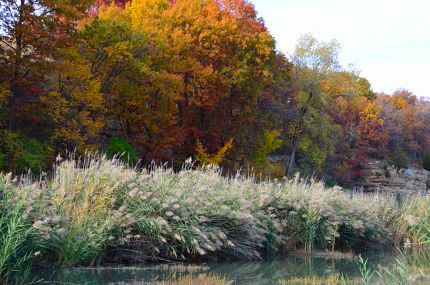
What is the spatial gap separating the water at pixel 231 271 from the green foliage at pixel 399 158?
4173 centimetres

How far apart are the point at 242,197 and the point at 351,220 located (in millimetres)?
4043

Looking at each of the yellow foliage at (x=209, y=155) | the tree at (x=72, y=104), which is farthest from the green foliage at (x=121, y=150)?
the yellow foliage at (x=209, y=155)

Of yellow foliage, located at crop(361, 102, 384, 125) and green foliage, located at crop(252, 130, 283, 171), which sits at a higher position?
yellow foliage, located at crop(361, 102, 384, 125)

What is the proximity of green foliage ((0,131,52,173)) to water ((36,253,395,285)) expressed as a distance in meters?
9.01

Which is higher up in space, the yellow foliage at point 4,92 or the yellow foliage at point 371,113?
the yellow foliage at point 371,113

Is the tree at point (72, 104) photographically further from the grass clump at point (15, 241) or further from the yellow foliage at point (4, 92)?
the grass clump at point (15, 241)

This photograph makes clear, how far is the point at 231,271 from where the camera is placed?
11.4 m

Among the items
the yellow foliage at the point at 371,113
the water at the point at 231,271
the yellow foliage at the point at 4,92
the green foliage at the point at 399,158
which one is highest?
the yellow foliage at the point at 371,113

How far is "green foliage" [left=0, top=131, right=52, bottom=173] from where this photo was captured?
18.8 meters

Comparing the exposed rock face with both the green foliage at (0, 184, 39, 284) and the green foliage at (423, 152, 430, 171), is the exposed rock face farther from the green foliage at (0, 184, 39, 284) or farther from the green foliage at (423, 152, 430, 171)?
the green foliage at (0, 184, 39, 284)

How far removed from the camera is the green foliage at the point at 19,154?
740 inches

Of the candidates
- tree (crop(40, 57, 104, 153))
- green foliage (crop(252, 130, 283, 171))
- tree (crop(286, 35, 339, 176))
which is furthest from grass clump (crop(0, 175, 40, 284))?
tree (crop(286, 35, 339, 176))

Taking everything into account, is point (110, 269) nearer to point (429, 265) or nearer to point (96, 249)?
point (96, 249)

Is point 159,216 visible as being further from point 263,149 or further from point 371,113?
point 371,113
